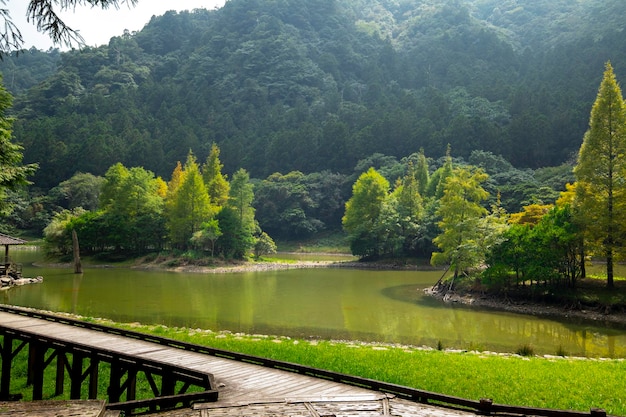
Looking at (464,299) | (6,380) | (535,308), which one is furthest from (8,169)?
(535,308)

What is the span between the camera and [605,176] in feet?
85.4

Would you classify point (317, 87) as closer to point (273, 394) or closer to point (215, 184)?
point (215, 184)

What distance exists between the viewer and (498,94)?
113750 mm

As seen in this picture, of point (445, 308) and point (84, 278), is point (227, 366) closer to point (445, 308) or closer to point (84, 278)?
point (445, 308)

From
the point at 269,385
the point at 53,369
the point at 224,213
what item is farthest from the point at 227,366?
the point at 224,213

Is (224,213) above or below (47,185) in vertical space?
below

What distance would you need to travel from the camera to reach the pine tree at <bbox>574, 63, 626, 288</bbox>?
24.9m

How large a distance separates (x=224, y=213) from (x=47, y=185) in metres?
58.9

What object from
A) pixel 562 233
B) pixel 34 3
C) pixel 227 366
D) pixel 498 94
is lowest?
pixel 227 366

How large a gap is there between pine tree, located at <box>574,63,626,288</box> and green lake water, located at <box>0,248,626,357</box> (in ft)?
19.3

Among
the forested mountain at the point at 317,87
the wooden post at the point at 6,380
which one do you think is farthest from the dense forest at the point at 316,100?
the wooden post at the point at 6,380

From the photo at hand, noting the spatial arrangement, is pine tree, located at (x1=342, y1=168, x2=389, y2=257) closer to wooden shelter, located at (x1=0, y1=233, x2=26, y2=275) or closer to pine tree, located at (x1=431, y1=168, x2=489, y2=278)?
pine tree, located at (x1=431, y1=168, x2=489, y2=278)

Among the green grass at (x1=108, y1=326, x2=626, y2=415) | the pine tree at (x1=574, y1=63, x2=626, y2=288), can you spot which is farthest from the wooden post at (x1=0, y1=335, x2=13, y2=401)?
the pine tree at (x1=574, y1=63, x2=626, y2=288)

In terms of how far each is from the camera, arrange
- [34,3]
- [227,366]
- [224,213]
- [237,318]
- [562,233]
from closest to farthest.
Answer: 1. [34,3]
2. [227,366]
3. [237,318]
4. [562,233]
5. [224,213]
